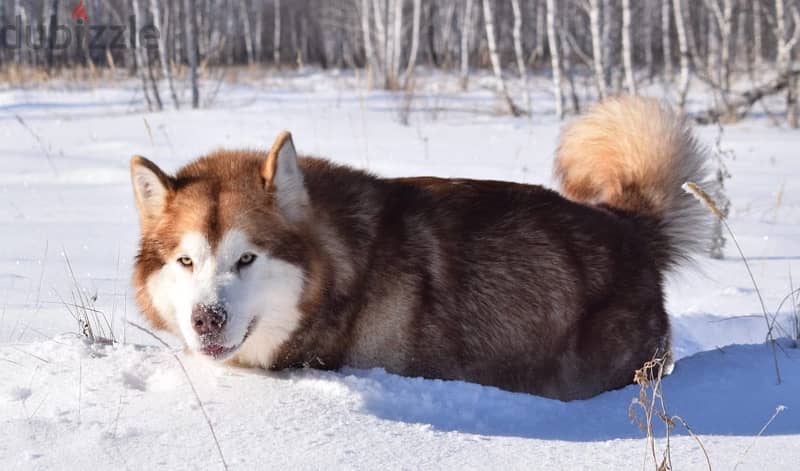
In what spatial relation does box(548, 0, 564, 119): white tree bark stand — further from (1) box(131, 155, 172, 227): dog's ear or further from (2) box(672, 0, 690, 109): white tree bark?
(1) box(131, 155, 172, 227): dog's ear

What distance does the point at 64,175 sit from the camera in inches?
311

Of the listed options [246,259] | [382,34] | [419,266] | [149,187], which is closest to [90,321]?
[149,187]

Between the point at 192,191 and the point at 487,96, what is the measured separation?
605 inches

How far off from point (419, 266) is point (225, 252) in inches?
30.0

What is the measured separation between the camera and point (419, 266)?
132 inches

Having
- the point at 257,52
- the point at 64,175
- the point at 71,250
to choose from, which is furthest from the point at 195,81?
the point at 257,52

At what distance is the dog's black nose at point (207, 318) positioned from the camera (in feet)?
9.17

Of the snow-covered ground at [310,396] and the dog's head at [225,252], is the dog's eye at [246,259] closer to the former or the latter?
the dog's head at [225,252]

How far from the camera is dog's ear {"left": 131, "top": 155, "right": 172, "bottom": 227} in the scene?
3.10 m

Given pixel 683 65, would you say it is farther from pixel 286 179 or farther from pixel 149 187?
pixel 149 187

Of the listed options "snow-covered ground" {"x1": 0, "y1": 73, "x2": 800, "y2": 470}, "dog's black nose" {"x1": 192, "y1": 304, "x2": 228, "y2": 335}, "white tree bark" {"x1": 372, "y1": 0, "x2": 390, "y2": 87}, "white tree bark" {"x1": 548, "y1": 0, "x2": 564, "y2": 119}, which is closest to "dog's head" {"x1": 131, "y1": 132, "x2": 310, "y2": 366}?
"dog's black nose" {"x1": 192, "y1": 304, "x2": 228, "y2": 335}

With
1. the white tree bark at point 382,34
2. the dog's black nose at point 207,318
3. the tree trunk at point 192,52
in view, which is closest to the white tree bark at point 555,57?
the tree trunk at point 192,52

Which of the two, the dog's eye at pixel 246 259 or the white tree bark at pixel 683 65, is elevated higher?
the white tree bark at pixel 683 65

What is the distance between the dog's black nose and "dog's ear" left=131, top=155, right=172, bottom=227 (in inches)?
19.8
